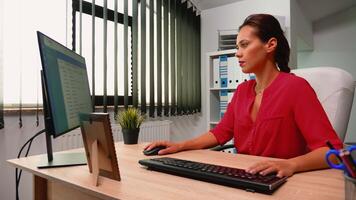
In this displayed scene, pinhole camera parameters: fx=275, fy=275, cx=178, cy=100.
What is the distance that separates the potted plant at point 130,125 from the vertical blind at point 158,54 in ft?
2.87

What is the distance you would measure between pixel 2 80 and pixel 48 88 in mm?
1066

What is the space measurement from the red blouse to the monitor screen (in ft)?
2.37

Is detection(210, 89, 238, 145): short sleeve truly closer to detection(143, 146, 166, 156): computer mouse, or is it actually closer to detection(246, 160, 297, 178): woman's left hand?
detection(143, 146, 166, 156): computer mouse

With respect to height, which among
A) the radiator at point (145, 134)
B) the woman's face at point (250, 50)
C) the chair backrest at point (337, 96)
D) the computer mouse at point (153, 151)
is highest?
the woman's face at point (250, 50)

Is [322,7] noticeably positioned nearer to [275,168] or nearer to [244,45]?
[244,45]

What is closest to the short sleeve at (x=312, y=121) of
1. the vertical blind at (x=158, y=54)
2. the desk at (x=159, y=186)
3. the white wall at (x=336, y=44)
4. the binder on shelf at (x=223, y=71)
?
the desk at (x=159, y=186)

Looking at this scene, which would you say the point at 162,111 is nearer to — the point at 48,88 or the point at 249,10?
the point at 249,10

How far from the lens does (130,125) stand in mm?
1432

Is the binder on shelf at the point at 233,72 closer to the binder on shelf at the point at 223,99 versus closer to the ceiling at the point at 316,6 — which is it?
the binder on shelf at the point at 223,99

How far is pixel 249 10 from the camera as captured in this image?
3248mm

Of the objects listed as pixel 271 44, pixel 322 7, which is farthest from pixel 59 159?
pixel 322 7

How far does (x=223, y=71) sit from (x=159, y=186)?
238 cm

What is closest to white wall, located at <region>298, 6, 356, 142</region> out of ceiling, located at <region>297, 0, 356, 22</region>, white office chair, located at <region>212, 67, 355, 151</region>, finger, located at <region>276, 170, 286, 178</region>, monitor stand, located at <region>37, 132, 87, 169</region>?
ceiling, located at <region>297, 0, 356, 22</region>

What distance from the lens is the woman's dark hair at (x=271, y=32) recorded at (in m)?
1.25
